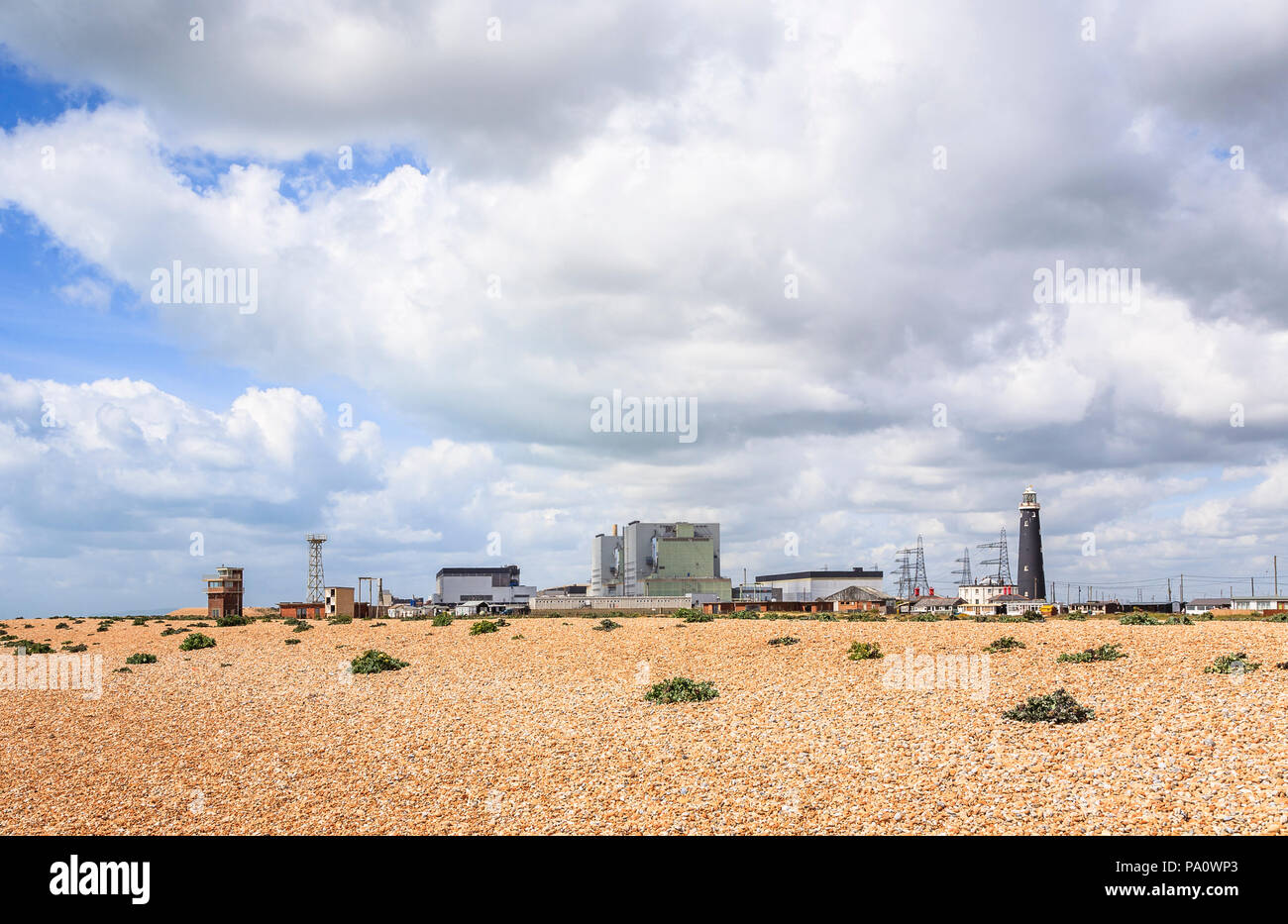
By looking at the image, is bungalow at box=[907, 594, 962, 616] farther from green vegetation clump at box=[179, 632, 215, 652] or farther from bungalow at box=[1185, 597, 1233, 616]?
green vegetation clump at box=[179, 632, 215, 652]

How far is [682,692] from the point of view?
2520 cm

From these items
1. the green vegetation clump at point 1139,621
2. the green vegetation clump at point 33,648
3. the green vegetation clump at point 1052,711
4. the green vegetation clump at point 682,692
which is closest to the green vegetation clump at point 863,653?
the green vegetation clump at point 682,692

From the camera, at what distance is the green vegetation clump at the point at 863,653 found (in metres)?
31.1

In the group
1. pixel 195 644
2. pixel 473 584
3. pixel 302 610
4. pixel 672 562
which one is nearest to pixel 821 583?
pixel 672 562

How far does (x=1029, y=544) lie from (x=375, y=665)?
114 metres

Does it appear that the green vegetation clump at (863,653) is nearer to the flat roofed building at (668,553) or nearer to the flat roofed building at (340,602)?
the flat roofed building at (340,602)

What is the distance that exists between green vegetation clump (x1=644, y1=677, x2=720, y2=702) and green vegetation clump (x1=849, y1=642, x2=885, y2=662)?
7.59m

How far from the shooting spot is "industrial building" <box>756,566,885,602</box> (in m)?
159

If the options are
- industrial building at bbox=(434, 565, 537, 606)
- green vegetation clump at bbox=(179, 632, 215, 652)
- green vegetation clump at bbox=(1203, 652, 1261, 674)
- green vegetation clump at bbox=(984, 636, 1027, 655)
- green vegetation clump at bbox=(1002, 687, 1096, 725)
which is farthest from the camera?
industrial building at bbox=(434, 565, 537, 606)

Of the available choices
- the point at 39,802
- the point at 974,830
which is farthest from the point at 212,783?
A: the point at 974,830

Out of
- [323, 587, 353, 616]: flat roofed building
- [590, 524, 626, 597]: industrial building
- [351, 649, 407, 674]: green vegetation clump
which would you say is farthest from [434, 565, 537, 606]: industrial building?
[351, 649, 407, 674]: green vegetation clump

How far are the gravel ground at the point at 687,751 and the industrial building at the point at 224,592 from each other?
201ft

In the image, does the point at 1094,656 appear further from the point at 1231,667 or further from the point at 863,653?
the point at 863,653
